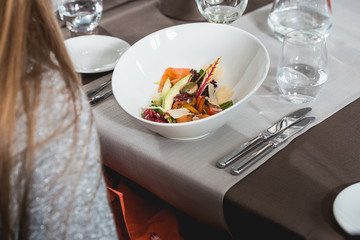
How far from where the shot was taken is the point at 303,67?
85cm

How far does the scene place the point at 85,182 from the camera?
1.70ft

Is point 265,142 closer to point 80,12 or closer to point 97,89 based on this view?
point 97,89

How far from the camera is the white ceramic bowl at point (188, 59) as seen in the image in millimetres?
821

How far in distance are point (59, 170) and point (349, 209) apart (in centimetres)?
36

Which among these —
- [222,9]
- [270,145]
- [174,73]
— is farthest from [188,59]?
[270,145]

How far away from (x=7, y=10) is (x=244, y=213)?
0.39m

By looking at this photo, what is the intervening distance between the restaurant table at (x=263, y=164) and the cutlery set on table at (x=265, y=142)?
1cm

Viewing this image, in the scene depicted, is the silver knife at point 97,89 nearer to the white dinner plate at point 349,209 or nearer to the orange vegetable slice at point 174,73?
the orange vegetable slice at point 174,73

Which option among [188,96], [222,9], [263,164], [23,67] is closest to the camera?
[23,67]

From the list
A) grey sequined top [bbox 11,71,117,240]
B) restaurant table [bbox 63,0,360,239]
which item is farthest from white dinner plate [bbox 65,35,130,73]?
grey sequined top [bbox 11,71,117,240]

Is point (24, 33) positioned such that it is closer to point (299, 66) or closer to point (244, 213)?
point (244, 213)

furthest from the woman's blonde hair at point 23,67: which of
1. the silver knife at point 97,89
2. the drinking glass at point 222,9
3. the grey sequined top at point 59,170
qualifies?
the drinking glass at point 222,9

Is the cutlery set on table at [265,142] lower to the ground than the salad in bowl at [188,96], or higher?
lower

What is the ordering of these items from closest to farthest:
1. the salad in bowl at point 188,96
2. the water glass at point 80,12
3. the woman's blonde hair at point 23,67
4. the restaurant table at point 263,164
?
the woman's blonde hair at point 23,67
the restaurant table at point 263,164
the salad in bowl at point 188,96
the water glass at point 80,12
